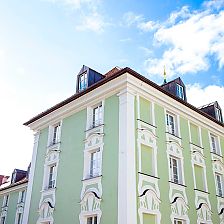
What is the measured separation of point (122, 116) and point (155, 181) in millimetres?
3337

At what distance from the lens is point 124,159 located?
13.4 m

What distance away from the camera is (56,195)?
16.3m

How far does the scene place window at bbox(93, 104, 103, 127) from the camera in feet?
52.6

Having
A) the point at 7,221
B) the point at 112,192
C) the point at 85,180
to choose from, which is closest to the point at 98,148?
the point at 85,180

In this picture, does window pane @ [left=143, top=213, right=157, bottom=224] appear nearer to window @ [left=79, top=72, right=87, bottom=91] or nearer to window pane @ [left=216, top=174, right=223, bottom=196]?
window pane @ [left=216, top=174, right=223, bottom=196]

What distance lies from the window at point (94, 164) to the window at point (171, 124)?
4196 mm

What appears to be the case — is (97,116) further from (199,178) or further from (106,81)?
(199,178)

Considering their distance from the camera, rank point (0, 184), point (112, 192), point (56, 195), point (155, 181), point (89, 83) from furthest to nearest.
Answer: point (0, 184) < point (89, 83) < point (56, 195) < point (155, 181) < point (112, 192)

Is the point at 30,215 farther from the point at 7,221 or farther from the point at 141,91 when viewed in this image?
the point at 7,221

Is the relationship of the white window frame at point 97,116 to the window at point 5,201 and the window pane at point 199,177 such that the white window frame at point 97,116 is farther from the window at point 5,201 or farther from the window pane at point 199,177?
the window at point 5,201

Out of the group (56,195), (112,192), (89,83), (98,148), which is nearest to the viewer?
(112,192)

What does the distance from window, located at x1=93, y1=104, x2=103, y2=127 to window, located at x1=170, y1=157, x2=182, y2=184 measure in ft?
13.9

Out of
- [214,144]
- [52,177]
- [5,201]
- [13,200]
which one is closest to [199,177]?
[214,144]

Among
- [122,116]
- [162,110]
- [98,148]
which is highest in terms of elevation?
[162,110]
